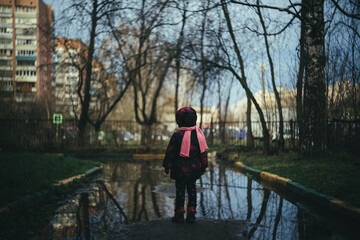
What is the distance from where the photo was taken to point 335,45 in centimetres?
1100

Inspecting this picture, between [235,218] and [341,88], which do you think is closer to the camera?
[235,218]

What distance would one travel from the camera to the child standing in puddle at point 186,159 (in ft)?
15.7

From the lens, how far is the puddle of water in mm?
4324

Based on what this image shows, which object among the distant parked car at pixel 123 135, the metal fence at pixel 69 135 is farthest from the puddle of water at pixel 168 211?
the distant parked car at pixel 123 135

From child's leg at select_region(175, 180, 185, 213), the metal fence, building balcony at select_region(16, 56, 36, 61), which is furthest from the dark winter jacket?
building balcony at select_region(16, 56, 36, 61)

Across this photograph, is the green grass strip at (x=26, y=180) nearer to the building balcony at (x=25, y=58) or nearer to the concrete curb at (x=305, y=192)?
the concrete curb at (x=305, y=192)

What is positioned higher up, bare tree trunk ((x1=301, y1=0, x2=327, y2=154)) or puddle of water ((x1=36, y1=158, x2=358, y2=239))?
bare tree trunk ((x1=301, y1=0, x2=327, y2=154))

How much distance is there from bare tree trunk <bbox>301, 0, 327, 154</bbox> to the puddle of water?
3489mm

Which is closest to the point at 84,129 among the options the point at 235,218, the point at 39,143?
the point at 39,143

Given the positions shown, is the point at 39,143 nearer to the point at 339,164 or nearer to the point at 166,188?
the point at 166,188

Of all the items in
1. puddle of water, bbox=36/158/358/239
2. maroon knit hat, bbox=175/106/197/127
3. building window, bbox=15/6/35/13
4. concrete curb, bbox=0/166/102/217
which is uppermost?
building window, bbox=15/6/35/13

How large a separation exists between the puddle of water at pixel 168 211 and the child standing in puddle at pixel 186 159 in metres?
0.62

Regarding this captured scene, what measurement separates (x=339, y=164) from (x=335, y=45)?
3.95m

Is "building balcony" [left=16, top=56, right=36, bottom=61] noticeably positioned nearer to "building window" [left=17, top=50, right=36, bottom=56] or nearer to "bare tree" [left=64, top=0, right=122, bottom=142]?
"building window" [left=17, top=50, right=36, bottom=56]
